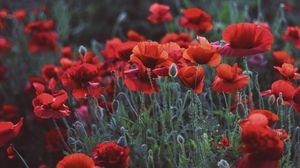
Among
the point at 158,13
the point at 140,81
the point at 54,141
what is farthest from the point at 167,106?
the point at 158,13

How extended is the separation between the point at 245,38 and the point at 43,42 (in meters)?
1.84

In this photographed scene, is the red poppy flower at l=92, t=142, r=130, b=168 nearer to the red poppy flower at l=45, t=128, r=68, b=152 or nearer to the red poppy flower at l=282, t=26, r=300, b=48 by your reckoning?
the red poppy flower at l=45, t=128, r=68, b=152

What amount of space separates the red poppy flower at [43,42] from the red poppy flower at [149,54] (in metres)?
1.58

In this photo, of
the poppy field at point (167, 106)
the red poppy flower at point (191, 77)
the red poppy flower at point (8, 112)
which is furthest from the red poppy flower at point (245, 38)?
the red poppy flower at point (8, 112)

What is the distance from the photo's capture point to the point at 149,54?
6.17 ft

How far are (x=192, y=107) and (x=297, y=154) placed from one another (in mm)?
417

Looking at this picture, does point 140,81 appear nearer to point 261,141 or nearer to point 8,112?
point 261,141

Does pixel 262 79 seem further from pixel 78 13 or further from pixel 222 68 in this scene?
pixel 78 13

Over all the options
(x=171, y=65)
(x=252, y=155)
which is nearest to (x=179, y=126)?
(x=171, y=65)

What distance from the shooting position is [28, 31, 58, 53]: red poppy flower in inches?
132

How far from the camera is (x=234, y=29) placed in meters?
1.83

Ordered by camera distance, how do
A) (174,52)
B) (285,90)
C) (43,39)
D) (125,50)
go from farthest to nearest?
1. (43,39)
2. (125,50)
3. (174,52)
4. (285,90)

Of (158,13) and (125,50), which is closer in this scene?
(125,50)

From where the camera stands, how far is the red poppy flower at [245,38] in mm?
1812
